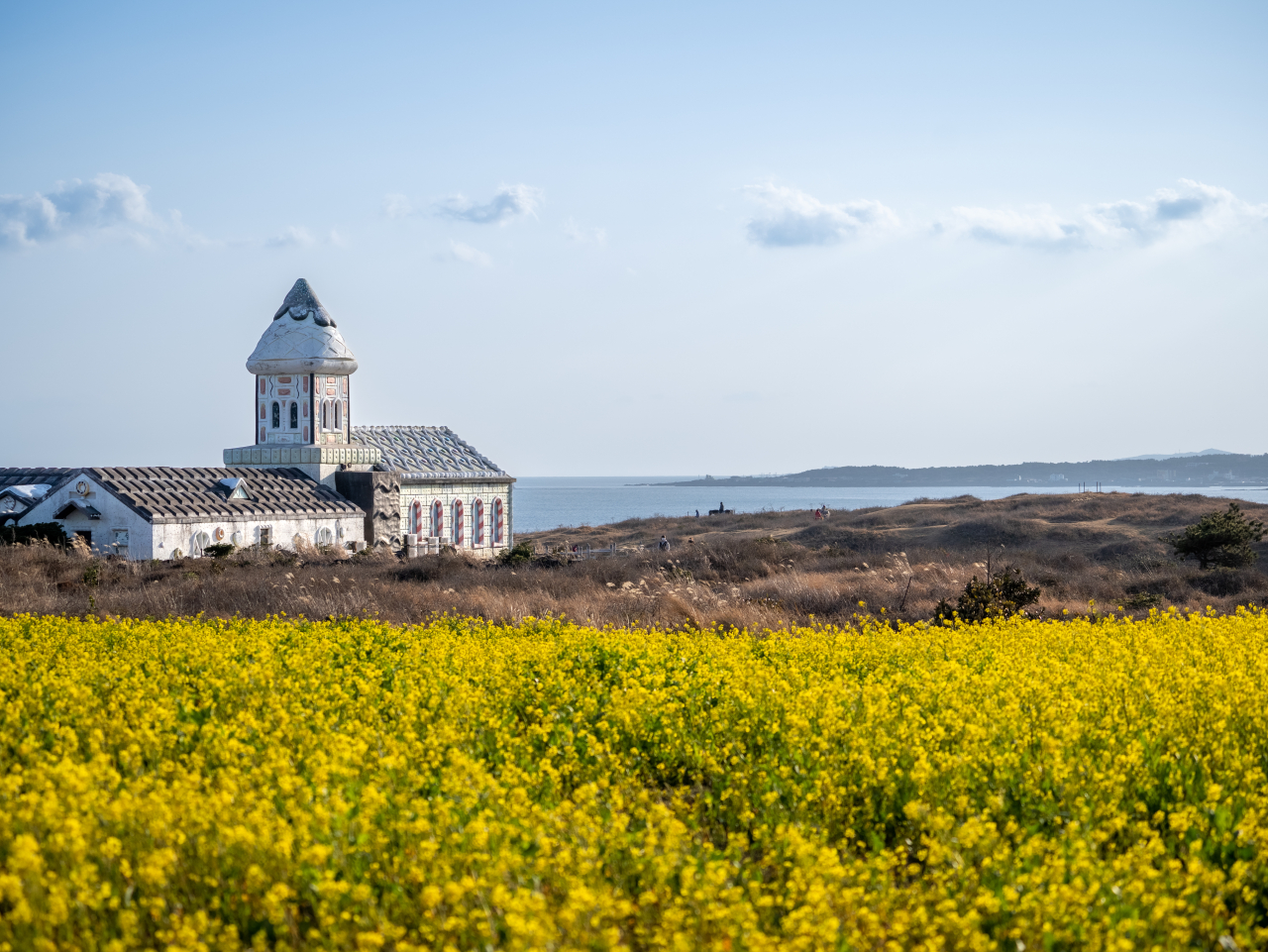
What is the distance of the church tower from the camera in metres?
36.4

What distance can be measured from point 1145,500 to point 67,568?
186ft

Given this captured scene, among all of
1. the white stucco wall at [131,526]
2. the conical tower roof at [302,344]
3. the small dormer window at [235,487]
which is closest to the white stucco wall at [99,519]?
the white stucco wall at [131,526]

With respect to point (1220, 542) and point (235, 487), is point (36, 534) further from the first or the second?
point (1220, 542)

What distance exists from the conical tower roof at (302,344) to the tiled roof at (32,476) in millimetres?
7431

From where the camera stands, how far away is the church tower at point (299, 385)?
3644cm

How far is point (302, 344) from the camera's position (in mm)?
36562

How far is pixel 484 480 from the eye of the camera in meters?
41.8

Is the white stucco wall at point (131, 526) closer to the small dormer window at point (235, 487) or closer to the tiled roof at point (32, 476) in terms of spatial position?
the small dormer window at point (235, 487)

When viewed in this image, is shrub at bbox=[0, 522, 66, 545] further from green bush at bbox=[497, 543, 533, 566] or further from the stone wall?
green bush at bbox=[497, 543, 533, 566]

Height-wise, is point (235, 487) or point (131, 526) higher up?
point (235, 487)

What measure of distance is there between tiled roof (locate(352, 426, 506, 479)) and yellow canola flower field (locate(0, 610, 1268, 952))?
93.9ft

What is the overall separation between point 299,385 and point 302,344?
1.46 meters

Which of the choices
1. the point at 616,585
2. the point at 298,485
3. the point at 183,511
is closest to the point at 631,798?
the point at 616,585

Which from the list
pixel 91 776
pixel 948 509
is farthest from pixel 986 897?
pixel 948 509
